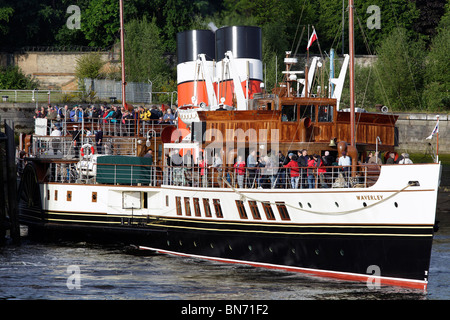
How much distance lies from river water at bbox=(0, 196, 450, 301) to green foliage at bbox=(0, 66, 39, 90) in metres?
42.0

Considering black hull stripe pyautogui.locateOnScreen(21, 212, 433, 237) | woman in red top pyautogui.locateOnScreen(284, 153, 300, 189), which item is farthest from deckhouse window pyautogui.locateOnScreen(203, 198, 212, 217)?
woman in red top pyautogui.locateOnScreen(284, 153, 300, 189)

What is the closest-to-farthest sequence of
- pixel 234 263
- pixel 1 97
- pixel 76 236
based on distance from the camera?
pixel 234 263 → pixel 76 236 → pixel 1 97

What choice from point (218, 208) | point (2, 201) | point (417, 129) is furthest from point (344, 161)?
point (417, 129)

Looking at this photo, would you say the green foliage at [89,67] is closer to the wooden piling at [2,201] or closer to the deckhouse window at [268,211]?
the wooden piling at [2,201]

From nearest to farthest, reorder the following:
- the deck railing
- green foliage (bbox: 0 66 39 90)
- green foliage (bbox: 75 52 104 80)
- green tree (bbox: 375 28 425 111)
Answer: the deck railing < green tree (bbox: 375 28 425 111) < green foliage (bbox: 75 52 104 80) < green foliage (bbox: 0 66 39 90)

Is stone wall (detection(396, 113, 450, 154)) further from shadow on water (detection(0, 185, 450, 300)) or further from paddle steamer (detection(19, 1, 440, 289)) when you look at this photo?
shadow on water (detection(0, 185, 450, 300))

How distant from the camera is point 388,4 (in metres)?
77.6

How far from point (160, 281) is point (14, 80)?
49.5 m

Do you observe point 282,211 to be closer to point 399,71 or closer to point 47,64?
point 399,71

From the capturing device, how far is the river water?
92.1ft

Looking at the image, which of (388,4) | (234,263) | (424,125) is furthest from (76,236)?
(388,4)

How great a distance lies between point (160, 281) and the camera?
3020 centimetres
